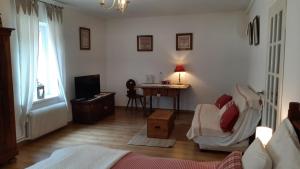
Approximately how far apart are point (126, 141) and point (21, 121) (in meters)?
1.73

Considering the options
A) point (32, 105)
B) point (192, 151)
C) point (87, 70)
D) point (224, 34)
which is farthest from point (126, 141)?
point (224, 34)

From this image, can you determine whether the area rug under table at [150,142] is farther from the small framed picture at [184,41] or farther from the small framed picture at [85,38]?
the small framed picture at [184,41]

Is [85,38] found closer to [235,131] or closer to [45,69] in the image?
[45,69]

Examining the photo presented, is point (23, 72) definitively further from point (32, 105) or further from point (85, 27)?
point (85, 27)

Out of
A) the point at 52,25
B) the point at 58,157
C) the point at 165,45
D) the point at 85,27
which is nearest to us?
the point at 58,157

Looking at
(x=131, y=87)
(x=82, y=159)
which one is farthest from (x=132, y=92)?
(x=82, y=159)

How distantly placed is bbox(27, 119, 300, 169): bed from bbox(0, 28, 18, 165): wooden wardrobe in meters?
1.46

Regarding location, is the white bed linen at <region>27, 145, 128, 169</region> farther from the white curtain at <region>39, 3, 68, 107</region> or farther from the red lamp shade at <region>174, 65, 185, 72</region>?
the red lamp shade at <region>174, 65, 185, 72</region>

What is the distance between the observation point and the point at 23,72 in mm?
3641

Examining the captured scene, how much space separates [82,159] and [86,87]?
344 cm

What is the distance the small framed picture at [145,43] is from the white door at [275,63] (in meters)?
3.56

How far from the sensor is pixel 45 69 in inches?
170

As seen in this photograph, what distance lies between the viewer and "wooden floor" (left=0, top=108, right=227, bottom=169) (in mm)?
3258

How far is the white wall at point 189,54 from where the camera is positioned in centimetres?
544
